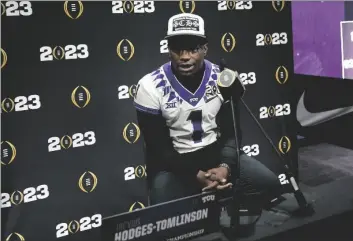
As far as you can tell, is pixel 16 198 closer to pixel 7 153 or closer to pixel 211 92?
pixel 7 153

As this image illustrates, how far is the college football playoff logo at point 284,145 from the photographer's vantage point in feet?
9.65

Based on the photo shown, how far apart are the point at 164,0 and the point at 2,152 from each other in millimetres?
1145

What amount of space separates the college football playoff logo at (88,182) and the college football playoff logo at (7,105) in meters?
0.51

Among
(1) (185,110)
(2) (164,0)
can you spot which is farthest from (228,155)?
(2) (164,0)

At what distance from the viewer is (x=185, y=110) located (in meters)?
2.25

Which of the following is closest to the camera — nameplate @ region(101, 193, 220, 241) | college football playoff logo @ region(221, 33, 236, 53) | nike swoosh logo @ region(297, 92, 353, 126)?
nameplate @ region(101, 193, 220, 241)

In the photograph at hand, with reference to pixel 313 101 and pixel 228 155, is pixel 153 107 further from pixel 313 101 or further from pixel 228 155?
pixel 313 101

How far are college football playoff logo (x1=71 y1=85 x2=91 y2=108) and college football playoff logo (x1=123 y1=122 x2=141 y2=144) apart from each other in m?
0.26

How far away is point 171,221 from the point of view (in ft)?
6.88

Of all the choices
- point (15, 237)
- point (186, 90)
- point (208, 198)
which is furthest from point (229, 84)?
point (15, 237)

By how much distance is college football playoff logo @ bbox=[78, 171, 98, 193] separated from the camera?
2381 mm

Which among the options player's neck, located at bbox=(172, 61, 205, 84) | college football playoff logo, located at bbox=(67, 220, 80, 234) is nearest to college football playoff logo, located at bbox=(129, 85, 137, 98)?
player's neck, located at bbox=(172, 61, 205, 84)

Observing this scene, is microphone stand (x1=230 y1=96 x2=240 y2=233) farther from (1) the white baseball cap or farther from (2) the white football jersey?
(1) the white baseball cap

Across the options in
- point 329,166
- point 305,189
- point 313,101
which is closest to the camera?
point 305,189
